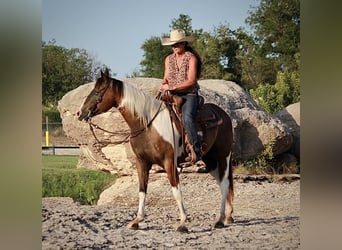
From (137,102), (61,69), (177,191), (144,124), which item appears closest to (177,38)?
(137,102)

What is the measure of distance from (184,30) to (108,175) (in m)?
1.52

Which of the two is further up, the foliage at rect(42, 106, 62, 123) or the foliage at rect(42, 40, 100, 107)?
the foliage at rect(42, 40, 100, 107)

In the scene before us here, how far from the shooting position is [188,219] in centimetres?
553

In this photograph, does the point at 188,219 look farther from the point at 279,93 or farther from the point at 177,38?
the point at 177,38

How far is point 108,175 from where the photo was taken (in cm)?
597

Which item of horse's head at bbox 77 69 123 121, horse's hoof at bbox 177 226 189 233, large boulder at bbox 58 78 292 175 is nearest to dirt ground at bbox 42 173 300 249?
horse's hoof at bbox 177 226 189 233

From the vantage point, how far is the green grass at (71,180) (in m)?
5.65

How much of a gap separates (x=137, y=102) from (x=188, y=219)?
3.65 ft

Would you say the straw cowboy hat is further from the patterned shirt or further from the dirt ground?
the dirt ground

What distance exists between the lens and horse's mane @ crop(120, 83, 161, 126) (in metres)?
5.27

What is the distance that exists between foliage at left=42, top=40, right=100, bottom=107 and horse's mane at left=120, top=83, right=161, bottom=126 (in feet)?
1.68

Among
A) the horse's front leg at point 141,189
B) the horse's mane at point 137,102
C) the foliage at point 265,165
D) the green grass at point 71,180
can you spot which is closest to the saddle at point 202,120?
the horse's mane at point 137,102
